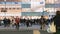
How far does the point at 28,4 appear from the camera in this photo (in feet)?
14.3

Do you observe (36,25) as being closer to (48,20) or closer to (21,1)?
(48,20)

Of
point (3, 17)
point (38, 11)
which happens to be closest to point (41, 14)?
point (38, 11)

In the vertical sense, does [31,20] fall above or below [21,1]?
Answer: below

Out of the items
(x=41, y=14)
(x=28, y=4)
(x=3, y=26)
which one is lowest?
(x=3, y=26)

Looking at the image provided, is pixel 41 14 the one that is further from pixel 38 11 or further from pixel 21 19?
pixel 21 19

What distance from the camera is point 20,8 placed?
171 inches

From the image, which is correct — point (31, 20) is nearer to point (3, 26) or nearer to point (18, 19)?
point (18, 19)

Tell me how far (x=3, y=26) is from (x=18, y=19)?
1.47 ft

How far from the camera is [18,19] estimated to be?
170 inches

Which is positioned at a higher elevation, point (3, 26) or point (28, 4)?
point (28, 4)

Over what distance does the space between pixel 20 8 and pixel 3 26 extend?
2.17ft

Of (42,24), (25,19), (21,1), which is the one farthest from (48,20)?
(21,1)

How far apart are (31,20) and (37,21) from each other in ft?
0.53

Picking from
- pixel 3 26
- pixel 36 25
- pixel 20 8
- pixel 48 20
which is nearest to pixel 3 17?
pixel 3 26
